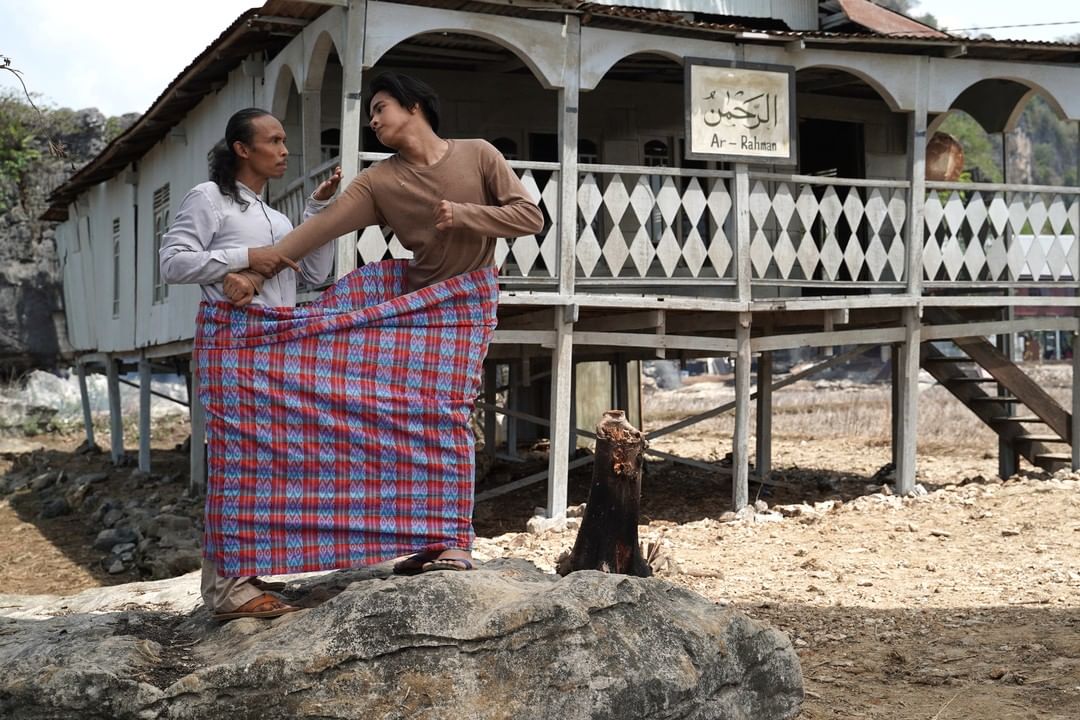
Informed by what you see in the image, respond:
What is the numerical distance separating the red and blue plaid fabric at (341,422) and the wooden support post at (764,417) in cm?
1062

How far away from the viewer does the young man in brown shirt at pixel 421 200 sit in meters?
Result: 4.40

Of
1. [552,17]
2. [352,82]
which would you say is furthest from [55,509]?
[552,17]

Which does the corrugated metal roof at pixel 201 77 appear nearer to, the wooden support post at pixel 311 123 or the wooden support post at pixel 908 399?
the wooden support post at pixel 311 123

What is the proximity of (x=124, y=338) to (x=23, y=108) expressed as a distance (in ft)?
40.1

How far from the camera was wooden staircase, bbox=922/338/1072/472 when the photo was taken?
541 inches

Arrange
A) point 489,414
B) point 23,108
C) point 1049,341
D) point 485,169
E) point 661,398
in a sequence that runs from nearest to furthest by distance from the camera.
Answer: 1. point 485,169
2. point 489,414
3. point 23,108
4. point 661,398
5. point 1049,341

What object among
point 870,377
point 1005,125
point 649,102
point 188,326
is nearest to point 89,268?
point 188,326

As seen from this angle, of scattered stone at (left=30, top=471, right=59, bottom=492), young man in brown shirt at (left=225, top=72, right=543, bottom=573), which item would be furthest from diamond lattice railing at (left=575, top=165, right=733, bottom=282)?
scattered stone at (left=30, top=471, right=59, bottom=492)

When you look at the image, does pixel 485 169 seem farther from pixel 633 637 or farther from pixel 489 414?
pixel 489 414

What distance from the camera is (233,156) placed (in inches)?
180

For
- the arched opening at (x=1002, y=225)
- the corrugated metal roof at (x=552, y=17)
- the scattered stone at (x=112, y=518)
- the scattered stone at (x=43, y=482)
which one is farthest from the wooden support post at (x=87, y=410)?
the arched opening at (x=1002, y=225)

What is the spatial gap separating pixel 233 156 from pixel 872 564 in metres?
6.50

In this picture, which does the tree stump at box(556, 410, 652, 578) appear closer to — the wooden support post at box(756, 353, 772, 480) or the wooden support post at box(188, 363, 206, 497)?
the wooden support post at box(756, 353, 772, 480)

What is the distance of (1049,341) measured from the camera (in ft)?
154
